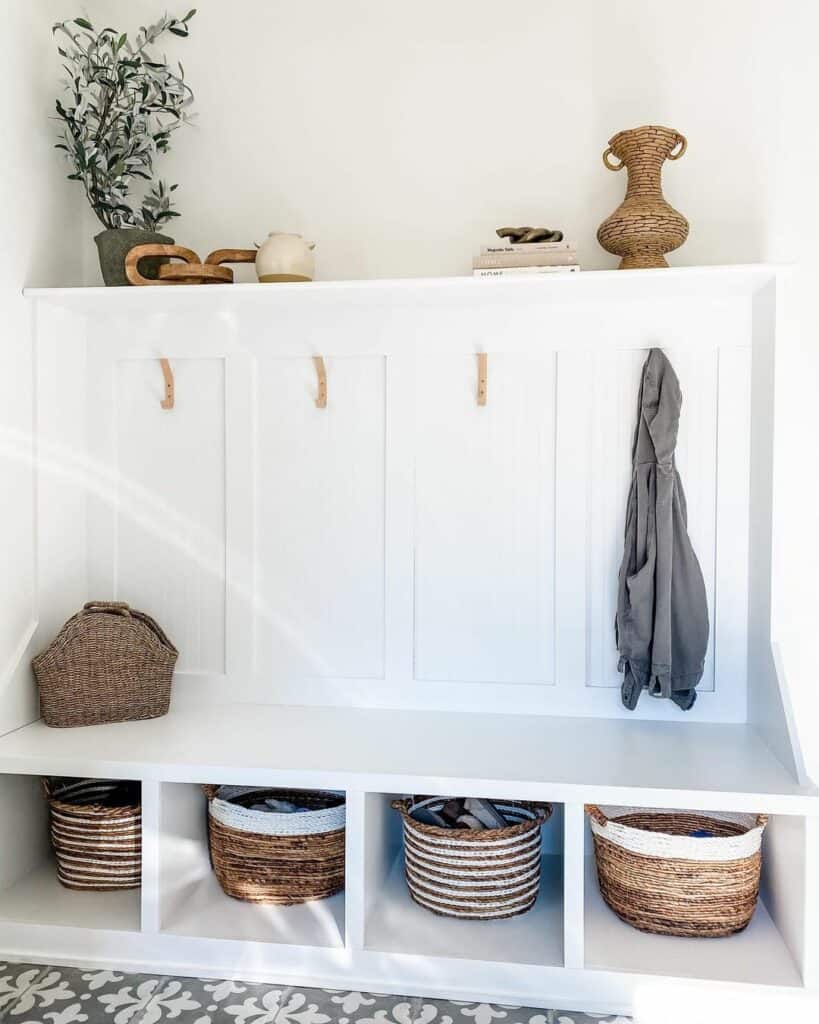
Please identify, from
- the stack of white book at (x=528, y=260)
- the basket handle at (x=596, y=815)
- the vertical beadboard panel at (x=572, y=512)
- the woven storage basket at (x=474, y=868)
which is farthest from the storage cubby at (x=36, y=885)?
the stack of white book at (x=528, y=260)

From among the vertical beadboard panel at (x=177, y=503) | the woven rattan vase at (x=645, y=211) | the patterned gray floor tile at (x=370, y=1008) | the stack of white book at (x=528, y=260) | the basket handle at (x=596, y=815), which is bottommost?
the patterned gray floor tile at (x=370, y=1008)

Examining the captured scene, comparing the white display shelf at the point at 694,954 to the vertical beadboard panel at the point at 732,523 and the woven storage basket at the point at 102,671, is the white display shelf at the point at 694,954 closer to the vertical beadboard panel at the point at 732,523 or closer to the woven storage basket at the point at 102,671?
the vertical beadboard panel at the point at 732,523

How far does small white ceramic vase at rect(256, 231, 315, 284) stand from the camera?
2.14m

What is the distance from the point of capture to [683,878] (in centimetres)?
191

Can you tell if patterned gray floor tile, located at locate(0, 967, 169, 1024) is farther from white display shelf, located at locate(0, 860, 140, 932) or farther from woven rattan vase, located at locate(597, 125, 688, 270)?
woven rattan vase, located at locate(597, 125, 688, 270)

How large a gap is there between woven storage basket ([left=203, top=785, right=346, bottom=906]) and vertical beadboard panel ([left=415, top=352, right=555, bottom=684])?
1.56 ft

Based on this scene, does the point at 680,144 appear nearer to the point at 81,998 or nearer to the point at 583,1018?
the point at 583,1018

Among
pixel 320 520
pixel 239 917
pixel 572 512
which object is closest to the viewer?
pixel 239 917

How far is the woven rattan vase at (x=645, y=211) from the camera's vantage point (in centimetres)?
204

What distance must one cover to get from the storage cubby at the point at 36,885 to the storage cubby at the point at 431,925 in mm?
509

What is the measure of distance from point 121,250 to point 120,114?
0.32 metres

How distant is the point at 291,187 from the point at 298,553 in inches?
36.3

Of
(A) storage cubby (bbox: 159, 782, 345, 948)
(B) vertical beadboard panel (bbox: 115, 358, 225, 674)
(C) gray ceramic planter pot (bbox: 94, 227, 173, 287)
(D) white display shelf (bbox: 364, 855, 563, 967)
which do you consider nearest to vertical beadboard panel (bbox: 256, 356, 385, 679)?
(B) vertical beadboard panel (bbox: 115, 358, 225, 674)

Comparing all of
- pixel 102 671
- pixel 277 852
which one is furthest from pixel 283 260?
pixel 277 852
